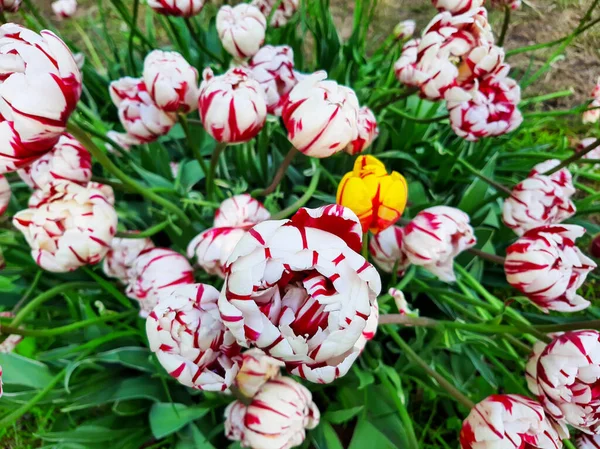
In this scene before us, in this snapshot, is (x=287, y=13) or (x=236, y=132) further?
(x=287, y=13)

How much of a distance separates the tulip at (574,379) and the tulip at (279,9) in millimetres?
705

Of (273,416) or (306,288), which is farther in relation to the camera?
(273,416)

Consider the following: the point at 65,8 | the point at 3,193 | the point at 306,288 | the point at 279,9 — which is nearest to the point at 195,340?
the point at 306,288

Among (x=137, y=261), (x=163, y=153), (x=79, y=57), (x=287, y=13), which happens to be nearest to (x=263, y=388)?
(x=137, y=261)

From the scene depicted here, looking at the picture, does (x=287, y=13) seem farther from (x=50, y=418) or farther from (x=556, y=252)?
Result: (x=50, y=418)

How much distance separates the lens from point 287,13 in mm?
905

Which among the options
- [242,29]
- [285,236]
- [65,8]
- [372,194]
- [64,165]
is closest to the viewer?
[285,236]

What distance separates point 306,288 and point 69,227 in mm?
300

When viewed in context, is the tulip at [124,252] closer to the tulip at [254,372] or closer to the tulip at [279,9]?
the tulip at [254,372]

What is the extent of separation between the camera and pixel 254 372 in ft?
1.79

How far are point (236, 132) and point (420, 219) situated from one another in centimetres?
23

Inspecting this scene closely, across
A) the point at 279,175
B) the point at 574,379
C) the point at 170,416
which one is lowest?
the point at 170,416

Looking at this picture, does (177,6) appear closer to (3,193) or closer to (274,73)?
(274,73)

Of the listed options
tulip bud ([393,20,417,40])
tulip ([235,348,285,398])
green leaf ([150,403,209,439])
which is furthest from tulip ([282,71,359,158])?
tulip bud ([393,20,417,40])
